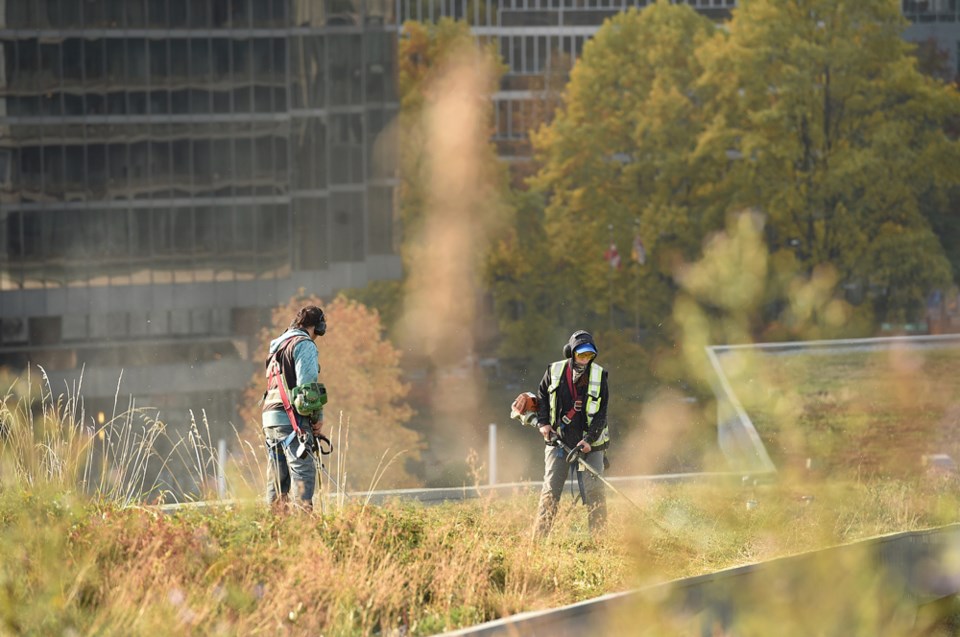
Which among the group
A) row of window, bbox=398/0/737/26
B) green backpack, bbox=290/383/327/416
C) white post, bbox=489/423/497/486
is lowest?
white post, bbox=489/423/497/486

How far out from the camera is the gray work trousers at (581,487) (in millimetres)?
14745

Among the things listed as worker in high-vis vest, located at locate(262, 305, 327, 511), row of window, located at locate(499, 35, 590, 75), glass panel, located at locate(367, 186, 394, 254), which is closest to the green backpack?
worker in high-vis vest, located at locate(262, 305, 327, 511)

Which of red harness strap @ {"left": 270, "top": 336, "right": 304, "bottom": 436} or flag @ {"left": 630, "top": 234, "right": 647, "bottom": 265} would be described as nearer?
red harness strap @ {"left": 270, "top": 336, "right": 304, "bottom": 436}

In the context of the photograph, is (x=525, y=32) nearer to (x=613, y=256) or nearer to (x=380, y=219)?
(x=380, y=219)

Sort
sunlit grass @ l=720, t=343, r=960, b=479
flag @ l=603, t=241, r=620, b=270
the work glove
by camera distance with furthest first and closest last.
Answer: flag @ l=603, t=241, r=620, b=270 < sunlit grass @ l=720, t=343, r=960, b=479 < the work glove

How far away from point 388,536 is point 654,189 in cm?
4728

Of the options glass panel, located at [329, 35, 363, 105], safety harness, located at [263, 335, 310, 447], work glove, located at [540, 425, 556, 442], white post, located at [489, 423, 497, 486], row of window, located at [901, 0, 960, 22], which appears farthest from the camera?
row of window, located at [901, 0, 960, 22]

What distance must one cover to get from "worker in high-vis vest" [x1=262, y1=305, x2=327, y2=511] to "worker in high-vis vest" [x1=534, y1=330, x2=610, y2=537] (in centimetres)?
221

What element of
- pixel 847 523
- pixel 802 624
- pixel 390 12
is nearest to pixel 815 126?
pixel 390 12

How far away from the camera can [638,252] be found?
2175 inches

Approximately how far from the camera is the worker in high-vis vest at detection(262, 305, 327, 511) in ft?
43.1

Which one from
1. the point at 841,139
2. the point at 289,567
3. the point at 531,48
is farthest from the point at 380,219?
the point at 289,567

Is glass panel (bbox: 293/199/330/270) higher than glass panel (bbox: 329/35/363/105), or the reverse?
glass panel (bbox: 329/35/363/105)

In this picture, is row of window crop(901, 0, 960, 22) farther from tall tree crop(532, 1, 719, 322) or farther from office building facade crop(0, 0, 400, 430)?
office building facade crop(0, 0, 400, 430)
